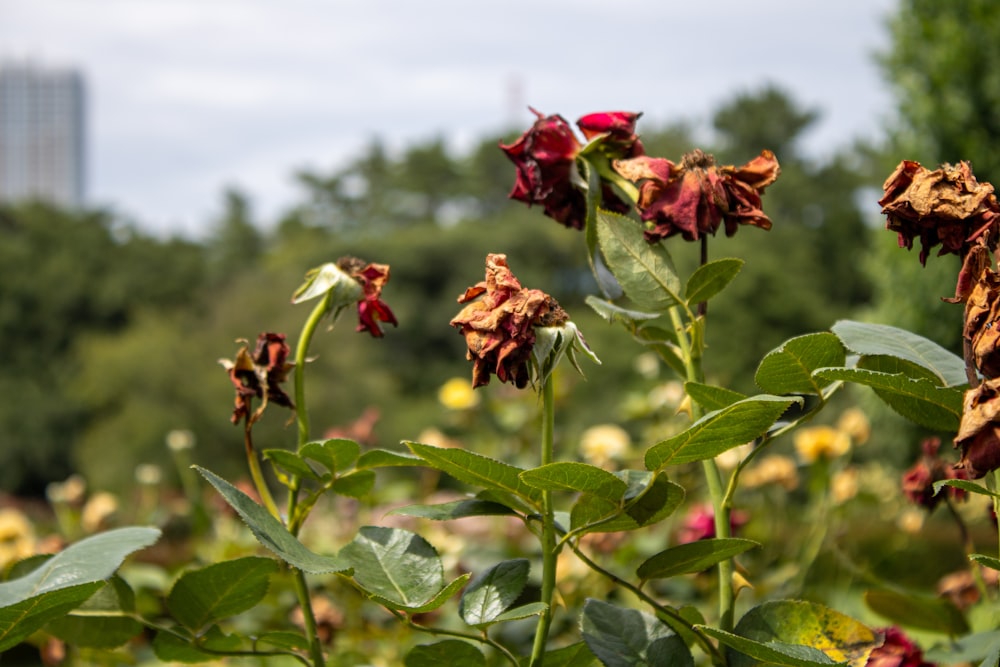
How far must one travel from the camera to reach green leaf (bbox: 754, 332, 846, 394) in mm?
333

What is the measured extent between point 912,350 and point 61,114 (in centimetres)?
6374

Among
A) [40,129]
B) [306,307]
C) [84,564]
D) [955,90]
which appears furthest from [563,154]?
[40,129]

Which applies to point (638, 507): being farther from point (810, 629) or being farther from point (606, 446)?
point (606, 446)

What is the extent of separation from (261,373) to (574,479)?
18 centimetres

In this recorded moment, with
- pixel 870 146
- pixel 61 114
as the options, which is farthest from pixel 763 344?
pixel 61 114

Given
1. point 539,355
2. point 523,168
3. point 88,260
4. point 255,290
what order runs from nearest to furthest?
point 539,355 < point 523,168 < point 255,290 < point 88,260

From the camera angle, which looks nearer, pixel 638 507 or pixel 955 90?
pixel 638 507

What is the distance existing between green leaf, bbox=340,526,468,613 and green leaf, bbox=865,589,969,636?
0.90ft

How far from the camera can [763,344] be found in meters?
11.9

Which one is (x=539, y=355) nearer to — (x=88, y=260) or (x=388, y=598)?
(x=388, y=598)

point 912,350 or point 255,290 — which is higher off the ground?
point 912,350

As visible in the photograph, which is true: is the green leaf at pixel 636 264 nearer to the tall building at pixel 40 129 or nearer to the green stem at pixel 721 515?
the green stem at pixel 721 515

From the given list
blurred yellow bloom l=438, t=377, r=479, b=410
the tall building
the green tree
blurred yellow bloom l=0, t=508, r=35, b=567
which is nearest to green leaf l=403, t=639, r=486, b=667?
blurred yellow bloom l=0, t=508, r=35, b=567

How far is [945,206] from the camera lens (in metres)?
0.32
